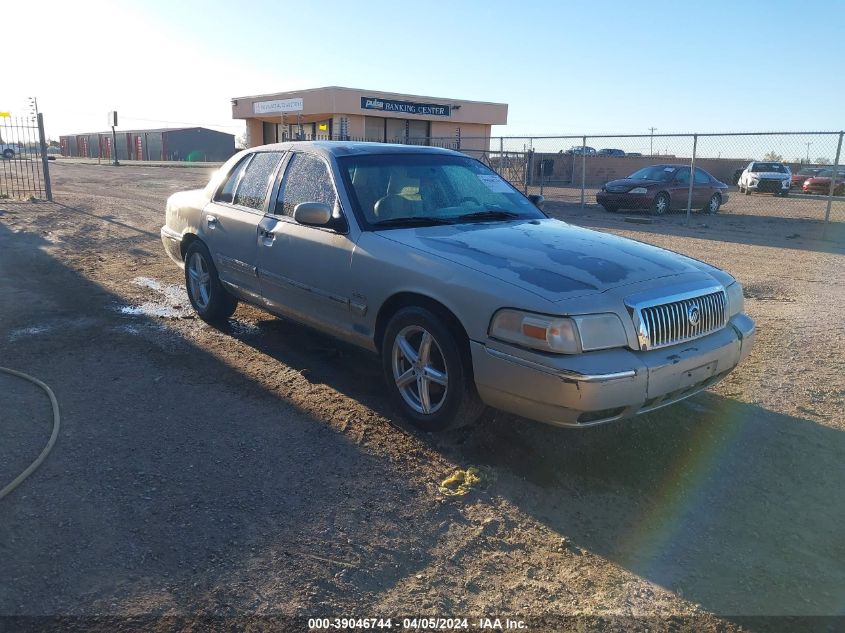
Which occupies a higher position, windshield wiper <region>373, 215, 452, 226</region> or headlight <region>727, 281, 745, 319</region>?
windshield wiper <region>373, 215, 452, 226</region>

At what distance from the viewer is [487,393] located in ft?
12.1

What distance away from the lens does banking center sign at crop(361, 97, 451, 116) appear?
3712 cm

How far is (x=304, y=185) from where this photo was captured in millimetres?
5168

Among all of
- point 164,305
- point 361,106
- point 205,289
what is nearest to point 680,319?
point 205,289

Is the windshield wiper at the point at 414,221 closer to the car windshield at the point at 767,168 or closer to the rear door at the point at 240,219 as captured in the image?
the rear door at the point at 240,219

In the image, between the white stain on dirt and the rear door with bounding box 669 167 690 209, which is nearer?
the white stain on dirt

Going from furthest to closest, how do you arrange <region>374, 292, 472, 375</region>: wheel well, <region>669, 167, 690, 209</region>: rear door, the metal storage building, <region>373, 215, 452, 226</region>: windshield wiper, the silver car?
the metal storage building < <region>669, 167, 690, 209</region>: rear door < <region>373, 215, 452, 226</region>: windshield wiper < <region>374, 292, 472, 375</region>: wheel well < the silver car

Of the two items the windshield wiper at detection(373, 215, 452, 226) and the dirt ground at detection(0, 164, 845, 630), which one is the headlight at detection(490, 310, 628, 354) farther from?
the windshield wiper at detection(373, 215, 452, 226)

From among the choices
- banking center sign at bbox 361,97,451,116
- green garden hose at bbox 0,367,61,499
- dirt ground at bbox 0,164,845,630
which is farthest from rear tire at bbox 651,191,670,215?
banking center sign at bbox 361,97,451,116

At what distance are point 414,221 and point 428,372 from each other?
44.5 inches

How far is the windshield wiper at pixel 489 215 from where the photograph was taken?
4840 mm

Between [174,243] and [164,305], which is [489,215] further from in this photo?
[164,305]

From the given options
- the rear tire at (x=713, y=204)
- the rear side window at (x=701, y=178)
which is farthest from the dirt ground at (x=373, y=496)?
the rear tire at (x=713, y=204)

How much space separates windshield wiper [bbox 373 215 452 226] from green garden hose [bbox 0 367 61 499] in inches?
90.3
